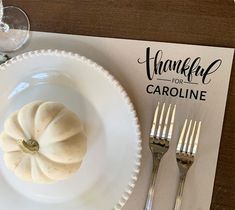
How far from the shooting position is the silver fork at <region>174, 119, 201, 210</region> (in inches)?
31.7

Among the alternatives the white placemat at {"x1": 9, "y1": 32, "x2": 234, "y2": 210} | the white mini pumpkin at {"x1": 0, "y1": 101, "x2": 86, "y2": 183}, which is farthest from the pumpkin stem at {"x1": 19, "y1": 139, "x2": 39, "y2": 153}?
the white placemat at {"x1": 9, "y1": 32, "x2": 234, "y2": 210}

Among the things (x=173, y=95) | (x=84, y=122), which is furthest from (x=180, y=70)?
(x=84, y=122)

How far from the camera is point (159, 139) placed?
0.82 meters

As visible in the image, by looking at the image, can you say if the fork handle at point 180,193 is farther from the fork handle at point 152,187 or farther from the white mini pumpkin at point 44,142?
the white mini pumpkin at point 44,142

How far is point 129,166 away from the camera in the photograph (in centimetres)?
83

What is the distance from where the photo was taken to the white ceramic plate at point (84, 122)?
2.73 ft

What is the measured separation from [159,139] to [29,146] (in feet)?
0.68

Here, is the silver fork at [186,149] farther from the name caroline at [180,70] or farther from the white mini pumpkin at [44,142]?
the white mini pumpkin at [44,142]

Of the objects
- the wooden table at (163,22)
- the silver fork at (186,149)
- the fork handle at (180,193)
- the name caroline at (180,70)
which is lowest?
the fork handle at (180,193)

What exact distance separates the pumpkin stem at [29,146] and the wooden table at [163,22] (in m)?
0.20

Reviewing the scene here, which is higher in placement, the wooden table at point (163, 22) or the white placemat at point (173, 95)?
the wooden table at point (163, 22)

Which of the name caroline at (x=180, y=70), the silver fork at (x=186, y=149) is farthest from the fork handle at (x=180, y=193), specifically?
the name caroline at (x=180, y=70)

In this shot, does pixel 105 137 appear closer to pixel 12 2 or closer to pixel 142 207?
pixel 142 207

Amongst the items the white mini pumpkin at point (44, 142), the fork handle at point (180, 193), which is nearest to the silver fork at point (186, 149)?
the fork handle at point (180, 193)
